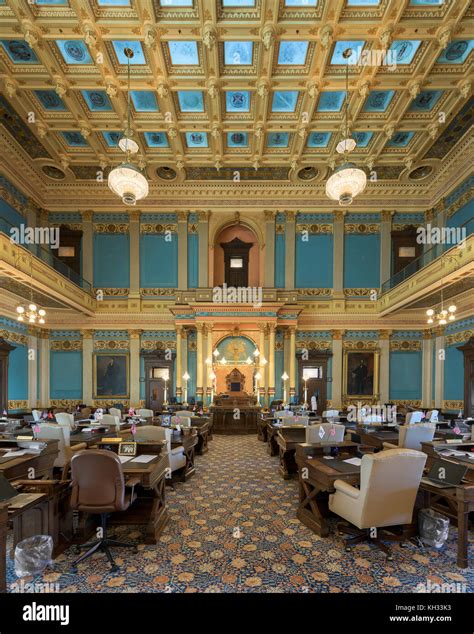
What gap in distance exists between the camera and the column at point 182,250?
15594mm

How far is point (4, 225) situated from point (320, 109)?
11.2 m

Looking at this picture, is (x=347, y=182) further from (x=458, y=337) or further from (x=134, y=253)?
(x=134, y=253)

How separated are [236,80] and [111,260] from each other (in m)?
9.52

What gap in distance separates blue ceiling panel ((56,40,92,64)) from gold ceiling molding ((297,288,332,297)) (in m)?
11.2

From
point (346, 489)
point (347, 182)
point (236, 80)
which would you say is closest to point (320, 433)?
point (346, 489)

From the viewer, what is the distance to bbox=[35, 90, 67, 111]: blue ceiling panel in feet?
33.7

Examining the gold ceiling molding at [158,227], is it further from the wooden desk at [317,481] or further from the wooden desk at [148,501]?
the wooden desk at [317,481]

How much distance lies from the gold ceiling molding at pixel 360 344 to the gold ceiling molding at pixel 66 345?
1244cm

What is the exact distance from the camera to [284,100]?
34.9 feet

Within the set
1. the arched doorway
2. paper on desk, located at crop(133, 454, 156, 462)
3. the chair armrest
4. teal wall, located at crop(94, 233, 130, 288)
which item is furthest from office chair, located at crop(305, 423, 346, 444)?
teal wall, located at crop(94, 233, 130, 288)

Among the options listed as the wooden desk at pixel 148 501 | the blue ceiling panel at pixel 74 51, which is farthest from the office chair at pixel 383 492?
the blue ceiling panel at pixel 74 51

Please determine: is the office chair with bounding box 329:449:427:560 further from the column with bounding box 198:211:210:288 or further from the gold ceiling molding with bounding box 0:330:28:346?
the gold ceiling molding with bounding box 0:330:28:346

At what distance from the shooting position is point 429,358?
14930 mm
